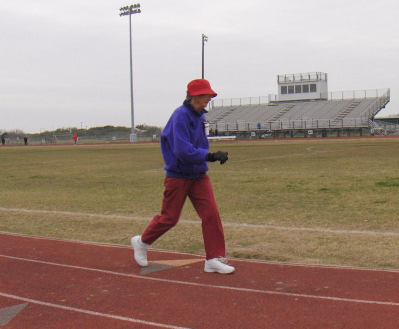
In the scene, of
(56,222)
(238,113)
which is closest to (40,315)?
(56,222)

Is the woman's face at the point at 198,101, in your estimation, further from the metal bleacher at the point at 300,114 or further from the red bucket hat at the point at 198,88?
the metal bleacher at the point at 300,114

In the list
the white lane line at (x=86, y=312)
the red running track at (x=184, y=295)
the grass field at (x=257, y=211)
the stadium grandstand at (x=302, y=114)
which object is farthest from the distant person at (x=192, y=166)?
the stadium grandstand at (x=302, y=114)

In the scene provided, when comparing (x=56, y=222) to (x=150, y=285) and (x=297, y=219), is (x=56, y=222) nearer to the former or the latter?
(x=297, y=219)

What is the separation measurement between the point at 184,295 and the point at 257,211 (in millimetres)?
5225

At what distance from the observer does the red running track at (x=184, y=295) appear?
461 cm

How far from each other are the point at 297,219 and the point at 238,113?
2701 inches

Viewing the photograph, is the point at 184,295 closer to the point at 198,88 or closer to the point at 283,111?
the point at 198,88

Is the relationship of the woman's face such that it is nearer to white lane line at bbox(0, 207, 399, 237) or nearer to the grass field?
the grass field

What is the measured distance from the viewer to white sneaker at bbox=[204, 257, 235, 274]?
6070 millimetres

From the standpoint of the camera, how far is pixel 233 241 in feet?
25.8

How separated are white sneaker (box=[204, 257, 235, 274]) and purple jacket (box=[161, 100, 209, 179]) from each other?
34.4 inches

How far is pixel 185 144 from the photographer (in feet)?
19.0

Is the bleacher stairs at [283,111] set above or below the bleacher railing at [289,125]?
above

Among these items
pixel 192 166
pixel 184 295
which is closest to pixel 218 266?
pixel 184 295
